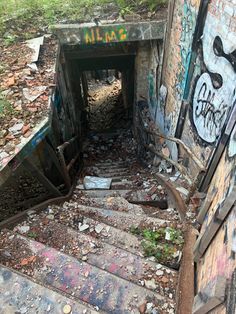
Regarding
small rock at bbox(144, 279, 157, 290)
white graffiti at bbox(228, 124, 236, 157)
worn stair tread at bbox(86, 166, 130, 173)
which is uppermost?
white graffiti at bbox(228, 124, 236, 157)

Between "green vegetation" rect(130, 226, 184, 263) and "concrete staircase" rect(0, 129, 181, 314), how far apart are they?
86 millimetres

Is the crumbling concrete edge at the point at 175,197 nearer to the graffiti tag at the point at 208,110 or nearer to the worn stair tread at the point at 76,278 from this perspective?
the graffiti tag at the point at 208,110

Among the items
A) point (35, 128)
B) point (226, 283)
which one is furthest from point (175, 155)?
point (226, 283)

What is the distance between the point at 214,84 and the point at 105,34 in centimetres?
280

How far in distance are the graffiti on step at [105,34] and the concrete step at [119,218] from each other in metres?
3.22

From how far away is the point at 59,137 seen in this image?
5367 mm

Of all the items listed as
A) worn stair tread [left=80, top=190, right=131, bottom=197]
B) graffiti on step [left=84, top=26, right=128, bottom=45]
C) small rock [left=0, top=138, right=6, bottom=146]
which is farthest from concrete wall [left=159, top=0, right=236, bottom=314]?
small rock [left=0, top=138, right=6, bottom=146]

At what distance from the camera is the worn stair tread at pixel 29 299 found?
8.72ft

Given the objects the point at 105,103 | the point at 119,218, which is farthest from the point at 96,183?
the point at 105,103

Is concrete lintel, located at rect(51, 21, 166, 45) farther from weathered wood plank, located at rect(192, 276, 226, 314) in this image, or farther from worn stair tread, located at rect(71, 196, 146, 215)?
weathered wood plank, located at rect(192, 276, 226, 314)

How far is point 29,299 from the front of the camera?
107 inches

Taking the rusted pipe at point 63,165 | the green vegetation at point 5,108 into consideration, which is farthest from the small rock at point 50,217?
the green vegetation at point 5,108

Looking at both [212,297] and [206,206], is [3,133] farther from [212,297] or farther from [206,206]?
[212,297]

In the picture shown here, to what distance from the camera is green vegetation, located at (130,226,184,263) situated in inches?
131
